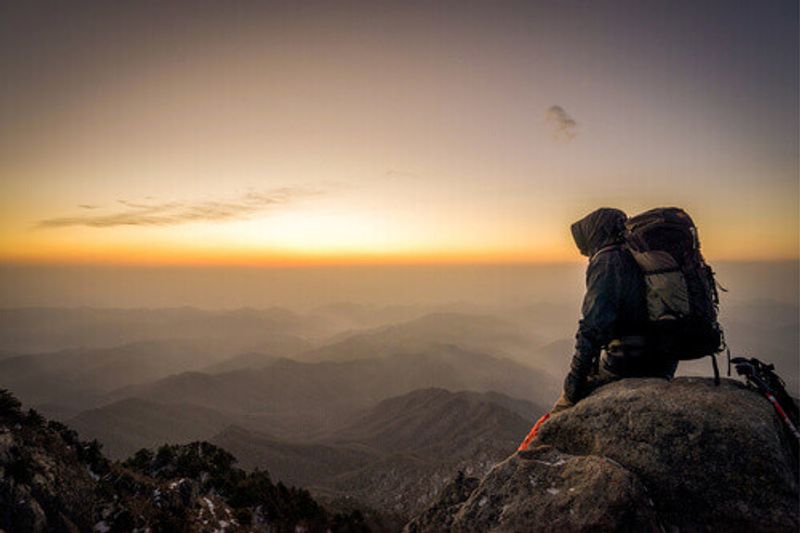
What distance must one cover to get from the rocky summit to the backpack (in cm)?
73

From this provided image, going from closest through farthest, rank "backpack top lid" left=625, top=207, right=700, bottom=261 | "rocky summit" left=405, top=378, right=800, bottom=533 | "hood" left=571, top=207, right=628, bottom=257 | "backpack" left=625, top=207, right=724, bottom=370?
"rocky summit" left=405, top=378, right=800, bottom=533 → "backpack" left=625, top=207, right=724, bottom=370 → "backpack top lid" left=625, top=207, right=700, bottom=261 → "hood" left=571, top=207, right=628, bottom=257

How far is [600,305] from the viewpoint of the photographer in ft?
20.6

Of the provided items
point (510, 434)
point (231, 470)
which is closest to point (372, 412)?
point (510, 434)

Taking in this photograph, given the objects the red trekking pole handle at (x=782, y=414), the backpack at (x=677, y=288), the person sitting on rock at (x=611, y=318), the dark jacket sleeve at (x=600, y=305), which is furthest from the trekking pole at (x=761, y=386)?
the dark jacket sleeve at (x=600, y=305)

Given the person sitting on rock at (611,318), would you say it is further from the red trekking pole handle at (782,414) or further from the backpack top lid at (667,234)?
the red trekking pole handle at (782,414)

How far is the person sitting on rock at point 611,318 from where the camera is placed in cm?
629

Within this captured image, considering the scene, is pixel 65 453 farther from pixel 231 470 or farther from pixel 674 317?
pixel 674 317

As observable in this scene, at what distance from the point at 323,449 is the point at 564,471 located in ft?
315

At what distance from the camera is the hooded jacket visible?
6.27 m

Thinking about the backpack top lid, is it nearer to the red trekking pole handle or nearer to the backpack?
the backpack

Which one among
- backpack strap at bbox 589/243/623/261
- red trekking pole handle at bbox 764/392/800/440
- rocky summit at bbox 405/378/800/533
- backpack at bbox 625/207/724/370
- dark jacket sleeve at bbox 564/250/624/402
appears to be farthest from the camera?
backpack strap at bbox 589/243/623/261

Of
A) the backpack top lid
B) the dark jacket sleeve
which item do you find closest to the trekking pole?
the dark jacket sleeve

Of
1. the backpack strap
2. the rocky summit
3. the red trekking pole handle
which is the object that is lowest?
the rocky summit

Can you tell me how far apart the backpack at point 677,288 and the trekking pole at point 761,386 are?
0.34 metres
